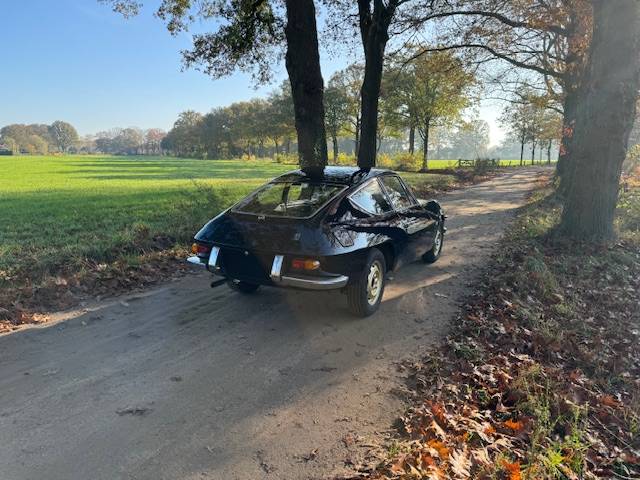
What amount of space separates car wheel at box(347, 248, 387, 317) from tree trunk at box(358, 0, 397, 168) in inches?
282

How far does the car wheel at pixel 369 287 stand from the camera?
4.81 m

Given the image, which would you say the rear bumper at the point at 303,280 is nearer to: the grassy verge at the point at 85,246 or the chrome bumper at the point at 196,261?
the chrome bumper at the point at 196,261

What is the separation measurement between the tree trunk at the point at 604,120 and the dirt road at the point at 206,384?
4.53 meters

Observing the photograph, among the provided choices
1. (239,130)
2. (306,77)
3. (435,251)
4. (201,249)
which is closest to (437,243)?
(435,251)

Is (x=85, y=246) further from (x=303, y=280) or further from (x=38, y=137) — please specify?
(x=38, y=137)

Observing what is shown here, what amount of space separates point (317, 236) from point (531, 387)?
2.40 metres

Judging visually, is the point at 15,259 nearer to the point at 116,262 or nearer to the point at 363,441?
the point at 116,262

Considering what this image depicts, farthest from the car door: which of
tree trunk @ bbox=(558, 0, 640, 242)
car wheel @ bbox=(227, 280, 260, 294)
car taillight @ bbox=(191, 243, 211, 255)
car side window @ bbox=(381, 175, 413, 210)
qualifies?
tree trunk @ bbox=(558, 0, 640, 242)

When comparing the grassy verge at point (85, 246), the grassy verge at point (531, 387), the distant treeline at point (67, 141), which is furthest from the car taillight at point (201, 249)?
the distant treeline at point (67, 141)

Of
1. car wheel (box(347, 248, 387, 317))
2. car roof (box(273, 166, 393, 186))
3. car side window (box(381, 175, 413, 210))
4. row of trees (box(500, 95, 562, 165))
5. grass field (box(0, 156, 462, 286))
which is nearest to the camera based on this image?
car wheel (box(347, 248, 387, 317))

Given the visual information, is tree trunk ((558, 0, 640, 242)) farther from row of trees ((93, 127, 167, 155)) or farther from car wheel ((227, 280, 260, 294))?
row of trees ((93, 127, 167, 155))

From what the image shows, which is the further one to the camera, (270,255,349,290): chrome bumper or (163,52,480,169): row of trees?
(163,52,480,169): row of trees

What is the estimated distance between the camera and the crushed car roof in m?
5.48

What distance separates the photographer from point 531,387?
365 cm
